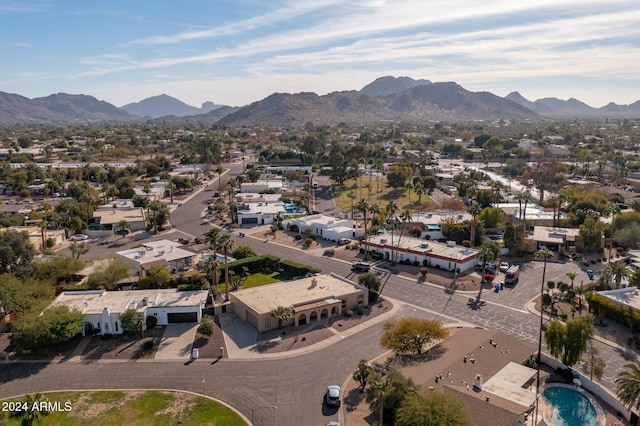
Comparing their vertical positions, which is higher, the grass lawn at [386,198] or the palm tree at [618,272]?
the palm tree at [618,272]

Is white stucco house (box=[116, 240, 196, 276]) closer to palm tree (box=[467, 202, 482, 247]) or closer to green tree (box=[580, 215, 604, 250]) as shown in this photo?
palm tree (box=[467, 202, 482, 247])

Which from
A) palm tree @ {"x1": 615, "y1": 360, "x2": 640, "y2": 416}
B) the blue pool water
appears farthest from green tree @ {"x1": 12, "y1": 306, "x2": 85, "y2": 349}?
palm tree @ {"x1": 615, "y1": 360, "x2": 640, "y2": 416}

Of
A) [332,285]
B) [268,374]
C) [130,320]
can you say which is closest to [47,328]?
[130,320]

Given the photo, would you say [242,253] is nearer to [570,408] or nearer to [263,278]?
[263,278]

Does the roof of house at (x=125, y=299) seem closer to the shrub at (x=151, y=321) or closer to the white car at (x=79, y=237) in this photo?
the shrub at (x=151, y=321)

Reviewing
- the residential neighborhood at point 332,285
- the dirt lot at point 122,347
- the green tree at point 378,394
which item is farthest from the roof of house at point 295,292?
the green tree at point 378,394

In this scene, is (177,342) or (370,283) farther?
(370,283)
